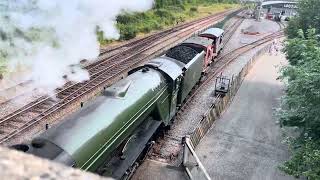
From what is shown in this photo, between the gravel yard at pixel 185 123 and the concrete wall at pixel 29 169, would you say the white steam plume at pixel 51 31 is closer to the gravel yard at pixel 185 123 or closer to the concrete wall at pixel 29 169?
the gravel yard at pixel 185 123

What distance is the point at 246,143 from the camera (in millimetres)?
16250

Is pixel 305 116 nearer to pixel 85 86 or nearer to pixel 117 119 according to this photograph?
pixel 117 119

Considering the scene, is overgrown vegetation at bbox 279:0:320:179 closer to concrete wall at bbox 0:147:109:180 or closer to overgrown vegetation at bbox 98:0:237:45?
concrete wall at bbox 0:147:109:180

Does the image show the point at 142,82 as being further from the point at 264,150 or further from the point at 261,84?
the point at 261,84

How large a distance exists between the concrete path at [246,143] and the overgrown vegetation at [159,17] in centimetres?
1482

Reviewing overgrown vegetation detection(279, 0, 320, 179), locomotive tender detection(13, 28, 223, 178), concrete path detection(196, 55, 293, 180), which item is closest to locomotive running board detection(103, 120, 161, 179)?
locomotive tender detection(13, 28, 223, 178)

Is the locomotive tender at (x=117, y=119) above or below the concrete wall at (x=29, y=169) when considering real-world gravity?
below

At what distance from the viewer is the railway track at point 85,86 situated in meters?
15.3

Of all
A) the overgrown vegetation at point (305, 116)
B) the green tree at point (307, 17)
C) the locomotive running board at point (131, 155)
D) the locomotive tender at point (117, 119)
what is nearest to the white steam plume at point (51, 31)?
the locomotive tender at point (117, 119)

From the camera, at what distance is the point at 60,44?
16.2 m

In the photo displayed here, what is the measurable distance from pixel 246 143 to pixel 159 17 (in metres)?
31.9

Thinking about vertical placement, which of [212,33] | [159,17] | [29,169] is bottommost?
[159,17]

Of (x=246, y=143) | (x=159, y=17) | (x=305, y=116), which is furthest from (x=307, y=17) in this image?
(x=159, y=17)

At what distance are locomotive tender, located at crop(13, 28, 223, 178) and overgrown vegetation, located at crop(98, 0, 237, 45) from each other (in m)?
17.4
